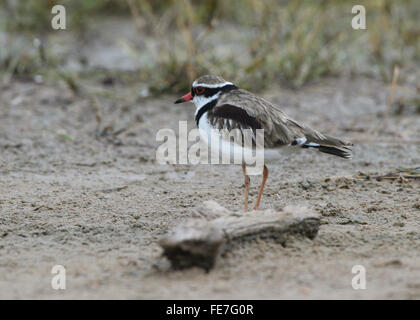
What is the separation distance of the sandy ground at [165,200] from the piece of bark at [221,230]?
77 millimetres

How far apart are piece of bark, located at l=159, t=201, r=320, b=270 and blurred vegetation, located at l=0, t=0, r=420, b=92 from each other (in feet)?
11.5

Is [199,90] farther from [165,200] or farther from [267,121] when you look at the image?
[165,200]

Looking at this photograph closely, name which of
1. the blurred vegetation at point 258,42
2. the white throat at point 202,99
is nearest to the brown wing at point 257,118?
the white throat at point 202,99

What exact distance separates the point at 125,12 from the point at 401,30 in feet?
16.1

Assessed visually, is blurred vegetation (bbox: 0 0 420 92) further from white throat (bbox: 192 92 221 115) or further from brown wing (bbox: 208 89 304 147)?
brown wing (bbox: 208 89 304 147)

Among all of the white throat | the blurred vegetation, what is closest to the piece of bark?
the white throat

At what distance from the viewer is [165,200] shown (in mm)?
4672

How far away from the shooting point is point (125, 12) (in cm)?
1060

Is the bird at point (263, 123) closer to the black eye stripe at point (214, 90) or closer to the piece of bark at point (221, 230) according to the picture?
the black eye stripe at point (214, 90)

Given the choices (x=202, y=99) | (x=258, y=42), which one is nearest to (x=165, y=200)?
(x=202, y=99)

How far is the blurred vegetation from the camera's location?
7301mm

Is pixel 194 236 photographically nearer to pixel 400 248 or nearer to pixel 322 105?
pixel 400 248

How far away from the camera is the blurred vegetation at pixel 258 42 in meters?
7.30

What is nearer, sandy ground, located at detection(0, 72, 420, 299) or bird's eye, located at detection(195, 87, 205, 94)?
sandy ground, located at detection(0, 72, 420, 299)
